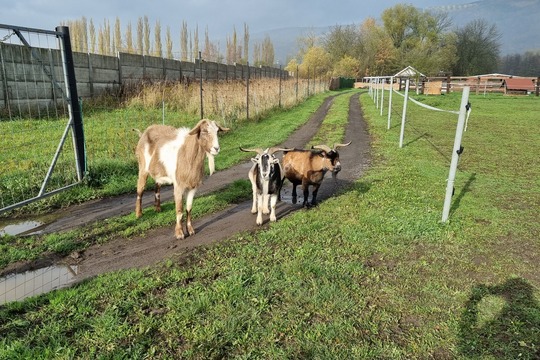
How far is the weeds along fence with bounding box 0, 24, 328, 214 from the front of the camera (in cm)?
706

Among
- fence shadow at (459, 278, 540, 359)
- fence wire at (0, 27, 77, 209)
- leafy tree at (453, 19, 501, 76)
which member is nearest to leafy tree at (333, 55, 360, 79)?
leafy tree at (453, 19, 501, 76)

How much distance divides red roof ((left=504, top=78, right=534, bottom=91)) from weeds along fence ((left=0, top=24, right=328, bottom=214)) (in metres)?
33.8

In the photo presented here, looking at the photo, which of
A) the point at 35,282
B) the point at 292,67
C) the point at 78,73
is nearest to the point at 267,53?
the point at 292,67

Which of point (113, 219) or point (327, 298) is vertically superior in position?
point (113, 219)

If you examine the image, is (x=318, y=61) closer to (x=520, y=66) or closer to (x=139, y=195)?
(x=520, y=66)

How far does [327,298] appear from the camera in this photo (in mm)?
3836

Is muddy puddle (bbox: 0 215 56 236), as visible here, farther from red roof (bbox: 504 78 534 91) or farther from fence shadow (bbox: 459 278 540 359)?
red roof (bbox: 504 78 534 91)

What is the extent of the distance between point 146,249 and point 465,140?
13235 mm

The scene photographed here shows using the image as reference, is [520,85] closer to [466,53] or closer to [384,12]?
[466,53]

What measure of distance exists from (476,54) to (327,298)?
256ft

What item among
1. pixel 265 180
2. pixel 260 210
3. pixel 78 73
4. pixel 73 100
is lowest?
pixel 260 210

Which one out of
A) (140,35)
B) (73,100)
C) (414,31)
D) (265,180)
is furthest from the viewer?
(414,31)

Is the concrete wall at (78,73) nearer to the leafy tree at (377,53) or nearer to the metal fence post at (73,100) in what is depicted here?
the metal fence post at (73,100)

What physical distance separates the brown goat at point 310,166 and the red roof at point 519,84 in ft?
157
